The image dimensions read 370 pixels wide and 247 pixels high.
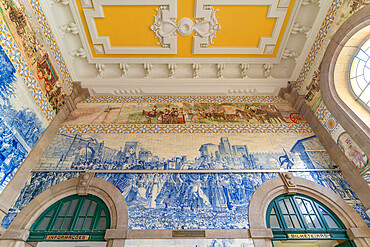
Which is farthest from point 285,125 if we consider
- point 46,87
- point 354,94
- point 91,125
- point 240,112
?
point 46,87

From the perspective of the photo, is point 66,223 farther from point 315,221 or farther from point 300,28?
Answer: point 300,28

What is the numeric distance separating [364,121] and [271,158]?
7.65 feet

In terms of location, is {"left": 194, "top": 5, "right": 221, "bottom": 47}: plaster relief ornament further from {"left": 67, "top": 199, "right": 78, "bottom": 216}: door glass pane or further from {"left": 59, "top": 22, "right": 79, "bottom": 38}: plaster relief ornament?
{"left": 67, "top": 199, "right": 78, "bottom": 216}: door glass pane

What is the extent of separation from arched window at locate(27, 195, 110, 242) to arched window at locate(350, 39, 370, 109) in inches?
271

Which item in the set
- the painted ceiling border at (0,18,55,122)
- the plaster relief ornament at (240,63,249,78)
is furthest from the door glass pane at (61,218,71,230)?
the plaster relief ornament at (240,63,249,78)

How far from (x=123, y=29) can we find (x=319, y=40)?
599cm

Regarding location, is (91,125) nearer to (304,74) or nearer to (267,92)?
(267,92)

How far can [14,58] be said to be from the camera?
233 inches

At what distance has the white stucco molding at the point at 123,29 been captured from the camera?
7.20 m

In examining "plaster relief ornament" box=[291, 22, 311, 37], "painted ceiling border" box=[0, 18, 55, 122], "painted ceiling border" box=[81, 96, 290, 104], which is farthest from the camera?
"painted ceiling border" box=[81, 96, 290, 104]

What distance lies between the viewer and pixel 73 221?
17.5ft

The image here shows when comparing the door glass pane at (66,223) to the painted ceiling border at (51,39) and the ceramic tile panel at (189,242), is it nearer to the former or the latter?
the ceramic tile panel at (189,242)

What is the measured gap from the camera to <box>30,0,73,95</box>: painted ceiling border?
6812 millimetres

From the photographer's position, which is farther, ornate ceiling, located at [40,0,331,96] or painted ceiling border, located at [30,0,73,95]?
ornate ceiling, located at [40,0,331,96]
